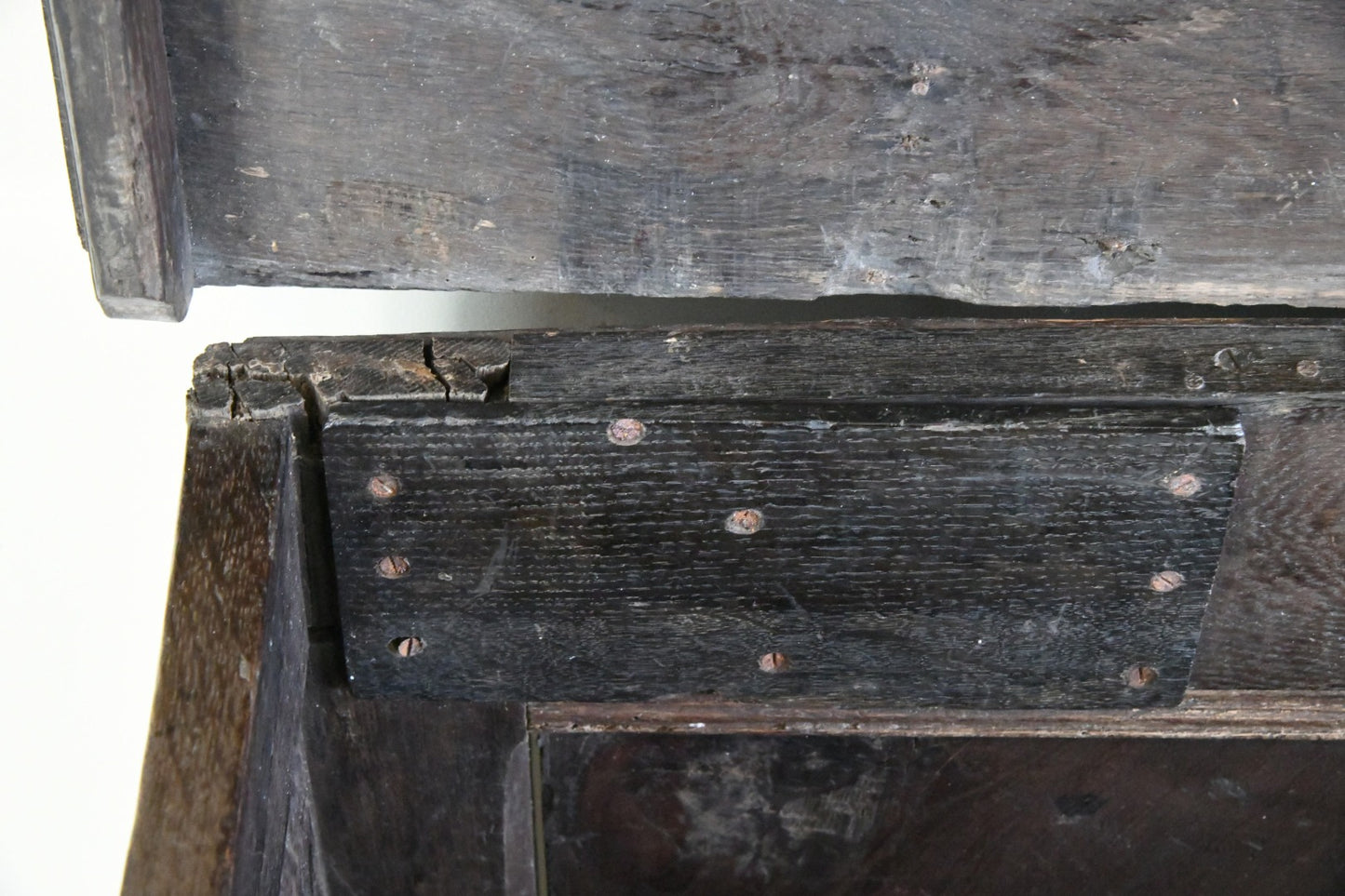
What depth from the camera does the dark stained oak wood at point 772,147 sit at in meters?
0.69

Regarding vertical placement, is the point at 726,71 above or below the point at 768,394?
above

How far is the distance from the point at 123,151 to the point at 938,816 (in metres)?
0.78

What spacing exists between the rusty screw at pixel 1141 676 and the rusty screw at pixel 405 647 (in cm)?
49

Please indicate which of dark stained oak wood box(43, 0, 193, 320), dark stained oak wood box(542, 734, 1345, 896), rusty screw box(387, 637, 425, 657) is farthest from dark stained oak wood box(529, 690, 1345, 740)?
dark stained oak wood box(43, 0, 193, 320)

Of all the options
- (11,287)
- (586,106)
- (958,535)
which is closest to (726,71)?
(586,106)

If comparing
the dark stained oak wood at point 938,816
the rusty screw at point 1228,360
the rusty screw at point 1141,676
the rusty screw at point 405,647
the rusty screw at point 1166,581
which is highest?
the rusty screw at point 1228,360

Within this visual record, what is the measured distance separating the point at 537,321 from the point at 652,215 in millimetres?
383

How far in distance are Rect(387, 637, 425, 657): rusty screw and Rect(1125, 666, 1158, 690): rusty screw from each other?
0.49 meters

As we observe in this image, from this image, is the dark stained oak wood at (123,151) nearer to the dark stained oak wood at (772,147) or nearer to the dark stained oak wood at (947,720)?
the dark stained oak wood at (772,147)

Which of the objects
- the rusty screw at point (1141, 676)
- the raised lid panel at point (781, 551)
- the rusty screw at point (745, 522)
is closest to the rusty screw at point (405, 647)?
the raised lid panel at point (781, 551)

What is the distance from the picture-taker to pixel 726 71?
2.30 feet

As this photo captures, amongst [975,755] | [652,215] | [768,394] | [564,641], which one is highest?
[652,215]

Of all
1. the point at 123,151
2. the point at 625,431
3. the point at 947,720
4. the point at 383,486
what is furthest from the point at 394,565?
the point at 947,720

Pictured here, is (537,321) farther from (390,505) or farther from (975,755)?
(975,755)
